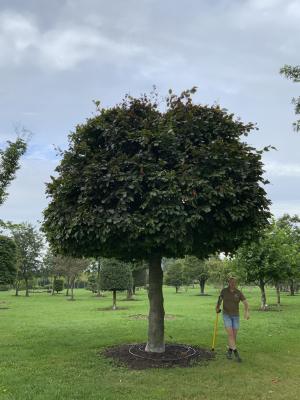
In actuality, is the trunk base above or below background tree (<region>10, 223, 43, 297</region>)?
below

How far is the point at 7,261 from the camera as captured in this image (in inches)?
1533

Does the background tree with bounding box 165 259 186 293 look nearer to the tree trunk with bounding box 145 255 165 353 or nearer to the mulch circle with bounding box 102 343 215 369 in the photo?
the mulch circle with bounding box 102 343 215 369

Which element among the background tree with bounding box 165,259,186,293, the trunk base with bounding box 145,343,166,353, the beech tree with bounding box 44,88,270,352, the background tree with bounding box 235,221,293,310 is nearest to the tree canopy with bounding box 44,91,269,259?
the beech tree with bounding box 44,88,270,352

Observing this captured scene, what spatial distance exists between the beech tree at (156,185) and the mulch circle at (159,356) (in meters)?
0.40

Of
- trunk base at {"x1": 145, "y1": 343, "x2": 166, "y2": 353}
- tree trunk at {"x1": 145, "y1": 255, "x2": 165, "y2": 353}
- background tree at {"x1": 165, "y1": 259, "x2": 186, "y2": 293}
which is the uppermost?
background tree at {"x1": 165, "y1": 259, "x2": 186, "y2": 293}

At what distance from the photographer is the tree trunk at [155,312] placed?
11047 mm

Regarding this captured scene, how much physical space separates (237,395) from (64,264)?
4099cm

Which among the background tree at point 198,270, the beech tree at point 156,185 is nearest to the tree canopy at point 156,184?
the beech tree at point 156,185

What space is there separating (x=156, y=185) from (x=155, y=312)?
350cm

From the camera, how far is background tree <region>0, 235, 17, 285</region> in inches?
1511

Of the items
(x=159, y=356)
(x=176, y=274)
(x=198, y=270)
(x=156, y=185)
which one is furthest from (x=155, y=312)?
(x=176, y=274)

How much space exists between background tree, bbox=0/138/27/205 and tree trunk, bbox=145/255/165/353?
3.80 m

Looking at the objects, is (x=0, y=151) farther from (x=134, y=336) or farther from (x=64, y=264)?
(x=64, y=264)

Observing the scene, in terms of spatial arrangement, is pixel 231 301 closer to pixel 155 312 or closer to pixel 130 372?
pixel 155 312
